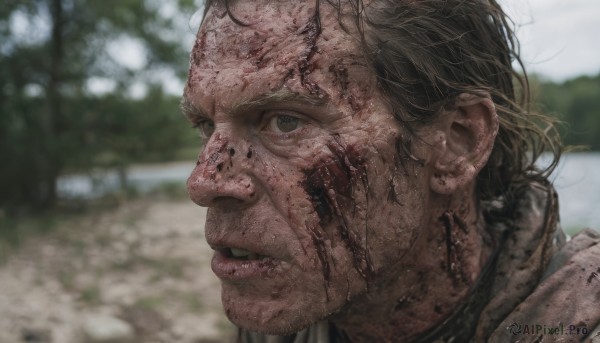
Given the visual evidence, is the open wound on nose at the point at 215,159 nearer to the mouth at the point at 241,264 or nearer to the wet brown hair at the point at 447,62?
the mouth at the point at 241,264

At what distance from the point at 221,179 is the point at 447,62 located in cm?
91

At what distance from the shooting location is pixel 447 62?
2029 mm

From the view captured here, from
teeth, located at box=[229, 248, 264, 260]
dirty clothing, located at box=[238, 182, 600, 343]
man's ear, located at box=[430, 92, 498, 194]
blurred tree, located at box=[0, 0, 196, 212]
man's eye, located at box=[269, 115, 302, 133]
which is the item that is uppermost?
blurred tree, located at box=[0, 0, 196, 212]

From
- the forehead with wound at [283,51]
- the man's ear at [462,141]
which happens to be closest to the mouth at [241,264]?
the forehead with wound at [283,51]

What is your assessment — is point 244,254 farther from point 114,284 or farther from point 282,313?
point 114,284

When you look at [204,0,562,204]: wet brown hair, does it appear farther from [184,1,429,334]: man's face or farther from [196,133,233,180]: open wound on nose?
[196,133,233,180]: open wound on nose

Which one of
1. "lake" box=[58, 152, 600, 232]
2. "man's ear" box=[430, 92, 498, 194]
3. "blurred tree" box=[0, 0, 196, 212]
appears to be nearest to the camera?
"man's ear" box=[430, 92, 498, 194]

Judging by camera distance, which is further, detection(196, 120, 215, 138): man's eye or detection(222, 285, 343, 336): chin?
detection(196, 120, 215, 138): man's eye

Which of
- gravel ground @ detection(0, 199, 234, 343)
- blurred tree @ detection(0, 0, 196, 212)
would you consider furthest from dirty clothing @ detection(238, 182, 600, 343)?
blurred tree @ detection(0, 0, 196, 212)

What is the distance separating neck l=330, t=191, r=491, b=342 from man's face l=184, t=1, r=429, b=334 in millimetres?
168

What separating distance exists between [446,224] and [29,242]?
25.2ft

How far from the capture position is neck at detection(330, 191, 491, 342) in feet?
6.75

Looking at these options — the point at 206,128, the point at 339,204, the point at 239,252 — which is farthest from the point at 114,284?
the point at 339,204

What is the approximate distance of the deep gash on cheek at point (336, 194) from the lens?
1.82 metres
